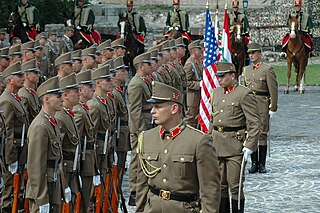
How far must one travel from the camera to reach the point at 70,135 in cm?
904

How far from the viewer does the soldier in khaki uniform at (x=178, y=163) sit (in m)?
6.98

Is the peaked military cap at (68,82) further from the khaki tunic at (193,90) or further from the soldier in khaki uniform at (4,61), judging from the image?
the khaki tunic at (193,90)

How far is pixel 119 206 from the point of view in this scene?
1187 cm

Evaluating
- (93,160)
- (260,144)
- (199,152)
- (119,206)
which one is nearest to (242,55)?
(260,144)

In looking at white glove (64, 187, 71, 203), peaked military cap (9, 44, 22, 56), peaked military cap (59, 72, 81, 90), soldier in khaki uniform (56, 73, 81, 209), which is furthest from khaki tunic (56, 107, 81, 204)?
peaked military cap (9, 44, 22, 56)

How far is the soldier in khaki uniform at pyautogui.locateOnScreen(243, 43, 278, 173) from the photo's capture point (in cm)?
1381

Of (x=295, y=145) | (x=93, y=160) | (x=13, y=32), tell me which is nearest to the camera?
(x=93, y=160)

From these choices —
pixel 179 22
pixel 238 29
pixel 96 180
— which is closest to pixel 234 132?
pixel 96 180

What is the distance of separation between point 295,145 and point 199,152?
9.87 meters

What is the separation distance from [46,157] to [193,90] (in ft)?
27.3

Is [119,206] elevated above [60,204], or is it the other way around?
[60,204]

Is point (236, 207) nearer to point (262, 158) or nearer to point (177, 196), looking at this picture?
point (177, 196)

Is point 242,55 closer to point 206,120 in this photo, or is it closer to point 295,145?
point 295,145

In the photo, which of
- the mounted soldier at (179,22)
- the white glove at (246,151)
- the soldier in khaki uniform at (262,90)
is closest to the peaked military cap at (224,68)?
the white glove at (246,151)
